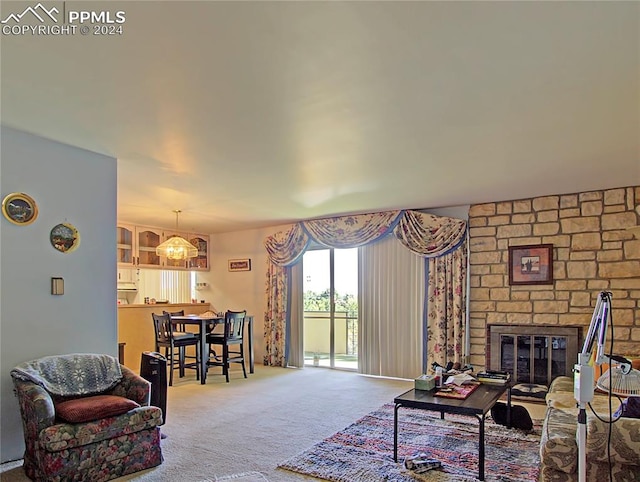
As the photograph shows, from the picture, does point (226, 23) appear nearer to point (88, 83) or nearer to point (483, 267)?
point (88, 83)

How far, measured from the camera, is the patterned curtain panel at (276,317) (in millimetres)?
7316

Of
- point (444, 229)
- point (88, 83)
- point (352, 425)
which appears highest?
point (88, 83)

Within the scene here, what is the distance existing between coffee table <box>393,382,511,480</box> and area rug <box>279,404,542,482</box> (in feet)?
0.60

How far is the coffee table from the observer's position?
2.94 meters

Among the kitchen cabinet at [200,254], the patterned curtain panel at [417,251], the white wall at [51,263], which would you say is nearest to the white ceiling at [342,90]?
the white wall at [51,263]

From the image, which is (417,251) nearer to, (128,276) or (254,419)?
(254,419)

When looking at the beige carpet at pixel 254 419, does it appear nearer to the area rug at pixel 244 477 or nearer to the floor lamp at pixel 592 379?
the area rug at pixel 244 477

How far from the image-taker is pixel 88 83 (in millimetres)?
2387

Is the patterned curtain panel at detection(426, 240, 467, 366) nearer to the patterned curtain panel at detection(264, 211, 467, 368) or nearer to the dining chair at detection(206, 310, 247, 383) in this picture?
the patterned curtain panel at detection(264, 211, 467, 368)

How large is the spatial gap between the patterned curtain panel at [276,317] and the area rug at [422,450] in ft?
10.6

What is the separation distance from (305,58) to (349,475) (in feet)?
8.36

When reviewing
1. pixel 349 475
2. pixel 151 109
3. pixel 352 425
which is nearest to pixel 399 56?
pixel 151 109

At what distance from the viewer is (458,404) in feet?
10.3

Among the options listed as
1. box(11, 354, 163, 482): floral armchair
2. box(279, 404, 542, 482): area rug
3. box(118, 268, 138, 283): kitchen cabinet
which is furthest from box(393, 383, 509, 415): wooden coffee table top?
box(118, 268, 138, 283): kitchen cabinet
